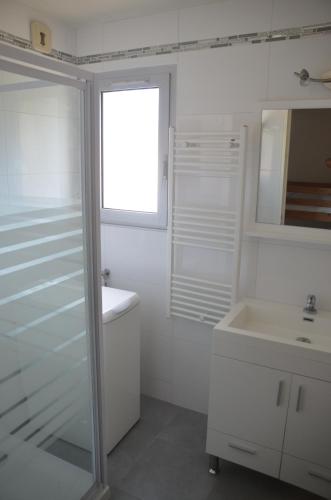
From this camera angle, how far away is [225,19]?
6.86 ft

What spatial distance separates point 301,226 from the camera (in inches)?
81.7

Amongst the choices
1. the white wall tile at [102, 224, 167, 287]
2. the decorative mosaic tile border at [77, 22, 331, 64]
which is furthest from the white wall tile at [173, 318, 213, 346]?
the decorative mosaic tile border at [77, 22, 331, 64]

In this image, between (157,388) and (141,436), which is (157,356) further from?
(141,436)

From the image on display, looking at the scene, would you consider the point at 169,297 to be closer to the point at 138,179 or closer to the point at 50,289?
the point at 138,179

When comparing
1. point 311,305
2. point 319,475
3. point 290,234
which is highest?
point 290,234

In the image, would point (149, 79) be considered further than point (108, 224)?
No

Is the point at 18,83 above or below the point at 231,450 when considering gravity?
above

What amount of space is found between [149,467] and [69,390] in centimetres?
79

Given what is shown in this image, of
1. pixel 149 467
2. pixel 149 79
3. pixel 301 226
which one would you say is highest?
pixel 149 79

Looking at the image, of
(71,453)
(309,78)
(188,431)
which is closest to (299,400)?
(188,431)

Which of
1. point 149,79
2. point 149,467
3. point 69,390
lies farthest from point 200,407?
point 149,79

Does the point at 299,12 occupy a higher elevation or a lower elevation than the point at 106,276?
higher

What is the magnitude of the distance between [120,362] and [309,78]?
5.78 feet

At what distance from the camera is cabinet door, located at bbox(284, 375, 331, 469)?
68.1 inches
